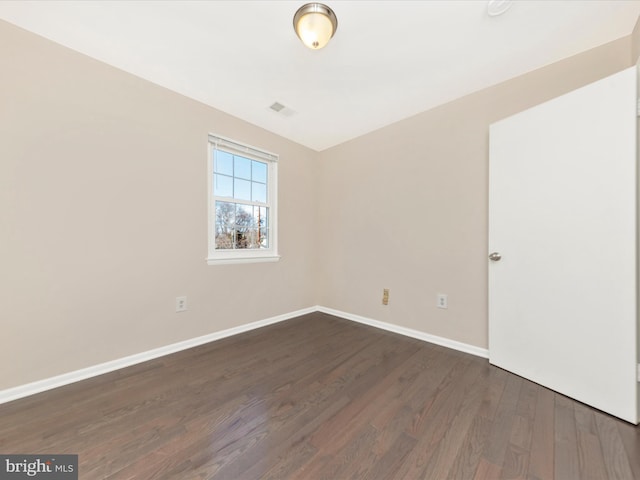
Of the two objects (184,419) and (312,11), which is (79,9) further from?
(184,419)

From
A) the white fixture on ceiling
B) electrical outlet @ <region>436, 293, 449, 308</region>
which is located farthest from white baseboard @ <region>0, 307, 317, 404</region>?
the white fixture on ceiling

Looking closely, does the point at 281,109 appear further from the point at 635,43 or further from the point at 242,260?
the point at 635,43

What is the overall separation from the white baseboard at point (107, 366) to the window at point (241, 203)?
2.38ft

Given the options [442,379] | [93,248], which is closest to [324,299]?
[442,379]

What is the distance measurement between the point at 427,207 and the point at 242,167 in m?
2.02

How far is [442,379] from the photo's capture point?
1763 millimetres

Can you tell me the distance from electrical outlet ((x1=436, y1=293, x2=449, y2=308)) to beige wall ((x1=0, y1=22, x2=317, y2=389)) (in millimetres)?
2051

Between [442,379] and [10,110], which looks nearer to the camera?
[10,110]

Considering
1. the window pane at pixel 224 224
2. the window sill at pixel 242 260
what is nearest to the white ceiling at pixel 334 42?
the window pane at pixel 224 224

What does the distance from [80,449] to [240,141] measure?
253cm

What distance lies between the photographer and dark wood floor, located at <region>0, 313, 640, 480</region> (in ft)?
3.54

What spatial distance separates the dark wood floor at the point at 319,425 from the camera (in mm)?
1078

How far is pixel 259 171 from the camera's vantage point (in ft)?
9.70

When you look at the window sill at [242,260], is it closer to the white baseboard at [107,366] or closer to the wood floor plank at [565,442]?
the white baseboard at [107,366]
